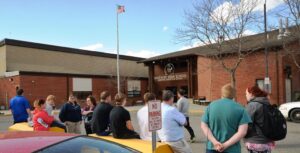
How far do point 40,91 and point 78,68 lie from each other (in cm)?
1375

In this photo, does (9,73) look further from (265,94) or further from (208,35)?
(265,94)

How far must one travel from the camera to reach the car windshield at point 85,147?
3284mm

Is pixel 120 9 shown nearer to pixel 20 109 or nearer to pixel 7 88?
pixel 7 88

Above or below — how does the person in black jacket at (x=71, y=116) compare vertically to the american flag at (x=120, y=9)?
below

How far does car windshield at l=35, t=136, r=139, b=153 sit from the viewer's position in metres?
3.28

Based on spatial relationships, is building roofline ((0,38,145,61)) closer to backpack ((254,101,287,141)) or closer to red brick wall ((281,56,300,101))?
red brick wall ((281,56,300,101))

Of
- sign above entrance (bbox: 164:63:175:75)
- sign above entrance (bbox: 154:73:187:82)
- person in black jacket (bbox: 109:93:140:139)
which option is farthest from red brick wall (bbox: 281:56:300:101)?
person in black jacket (bbox: 109:93:140:139)

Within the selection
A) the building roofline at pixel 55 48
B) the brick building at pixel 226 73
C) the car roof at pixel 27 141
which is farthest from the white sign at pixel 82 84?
the car roof at pixel 27 141

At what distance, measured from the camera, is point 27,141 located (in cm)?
332

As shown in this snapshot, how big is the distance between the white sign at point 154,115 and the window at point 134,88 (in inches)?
1942

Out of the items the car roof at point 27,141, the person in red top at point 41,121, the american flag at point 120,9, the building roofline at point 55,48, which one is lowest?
the person in red top at point 41,121

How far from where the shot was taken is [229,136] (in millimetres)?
5469

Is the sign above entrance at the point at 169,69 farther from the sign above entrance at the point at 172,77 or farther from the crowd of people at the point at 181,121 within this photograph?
the crowd of people at the point at 181,121

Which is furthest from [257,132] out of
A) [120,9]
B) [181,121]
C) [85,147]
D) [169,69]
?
[169,69]
